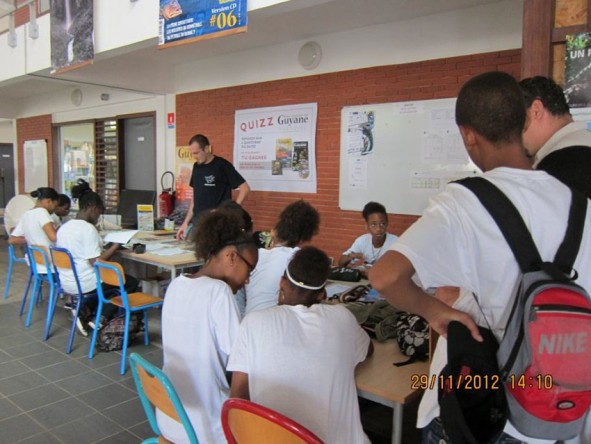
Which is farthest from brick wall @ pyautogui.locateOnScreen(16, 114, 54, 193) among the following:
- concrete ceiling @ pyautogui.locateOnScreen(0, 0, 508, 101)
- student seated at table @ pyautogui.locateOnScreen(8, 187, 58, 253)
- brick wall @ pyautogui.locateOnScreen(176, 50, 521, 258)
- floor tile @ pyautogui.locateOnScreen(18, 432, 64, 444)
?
floor tile @ pyautogui.locateOnScreen(18, 432, 64, 444)

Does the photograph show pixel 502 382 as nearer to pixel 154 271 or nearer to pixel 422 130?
pixel 422 130

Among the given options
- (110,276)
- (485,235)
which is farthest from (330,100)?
(485,235)

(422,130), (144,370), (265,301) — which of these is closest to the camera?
(144,370)

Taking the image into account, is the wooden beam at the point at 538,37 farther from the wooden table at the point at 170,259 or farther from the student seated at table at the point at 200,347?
the wooden table at the point at 170,259

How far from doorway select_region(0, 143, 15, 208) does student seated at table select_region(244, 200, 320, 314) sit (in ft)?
38.7

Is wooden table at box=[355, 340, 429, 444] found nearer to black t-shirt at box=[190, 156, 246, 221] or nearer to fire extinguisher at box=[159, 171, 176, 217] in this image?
black t-shirt at box=[190, 156, 246, 221]

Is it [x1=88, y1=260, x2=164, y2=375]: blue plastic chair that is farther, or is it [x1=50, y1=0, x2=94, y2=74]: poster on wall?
[x1=50, y1=0, x2=94, y2=74]: poster on wall

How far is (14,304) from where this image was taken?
206 inches

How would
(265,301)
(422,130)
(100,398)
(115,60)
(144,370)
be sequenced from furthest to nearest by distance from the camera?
(115,60) < (422,130) < (100,398) < (265,301) < (144,370)

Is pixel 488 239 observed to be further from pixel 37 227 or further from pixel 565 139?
pixel 37 227

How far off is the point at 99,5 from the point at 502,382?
16.6ft

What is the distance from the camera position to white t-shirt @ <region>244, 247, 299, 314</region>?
7.77ft

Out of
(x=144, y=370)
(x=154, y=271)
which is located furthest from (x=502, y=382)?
(x=154, y=271)

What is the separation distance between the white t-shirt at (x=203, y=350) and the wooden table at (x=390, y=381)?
497 millimetres
